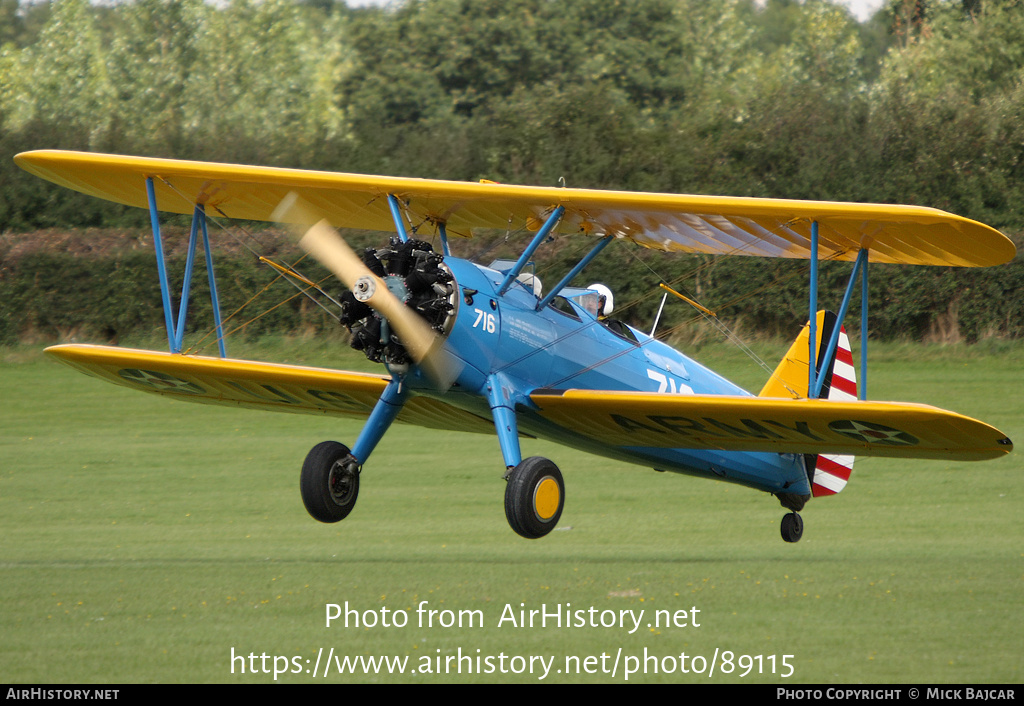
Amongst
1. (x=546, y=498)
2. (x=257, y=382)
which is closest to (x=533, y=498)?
(x=546, y=498)

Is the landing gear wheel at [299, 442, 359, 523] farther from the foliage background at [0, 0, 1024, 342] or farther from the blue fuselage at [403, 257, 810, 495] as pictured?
the foliage background at [0, 0, 1024, 342]

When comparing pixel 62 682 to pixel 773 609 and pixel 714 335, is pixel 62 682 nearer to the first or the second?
pixel 773 609

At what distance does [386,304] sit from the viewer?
7.95 metres

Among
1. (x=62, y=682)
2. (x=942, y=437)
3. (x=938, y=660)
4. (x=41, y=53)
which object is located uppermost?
(x=41, y=53)

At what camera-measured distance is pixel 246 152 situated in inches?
1264

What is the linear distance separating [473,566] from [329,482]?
18.3ft

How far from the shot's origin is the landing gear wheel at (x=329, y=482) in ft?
27.6

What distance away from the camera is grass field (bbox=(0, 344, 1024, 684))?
1014 centimetres

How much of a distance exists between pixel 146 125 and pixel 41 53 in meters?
10.6

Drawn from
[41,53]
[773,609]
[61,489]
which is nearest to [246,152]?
[61,489]

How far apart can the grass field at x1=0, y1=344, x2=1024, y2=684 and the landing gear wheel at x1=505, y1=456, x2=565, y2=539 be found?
2080 mm

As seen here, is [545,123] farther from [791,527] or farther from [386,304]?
[386,304]

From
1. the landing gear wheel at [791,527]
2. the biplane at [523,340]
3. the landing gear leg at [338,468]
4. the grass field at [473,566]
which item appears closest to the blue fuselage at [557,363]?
the biplane at [523,340]

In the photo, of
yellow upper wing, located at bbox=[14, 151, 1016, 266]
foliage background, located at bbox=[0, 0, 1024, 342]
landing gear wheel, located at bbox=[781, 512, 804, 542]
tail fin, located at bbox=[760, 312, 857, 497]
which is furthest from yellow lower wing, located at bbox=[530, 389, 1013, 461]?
foliage background, located at bbox=[0, 0, 1024, 342]
